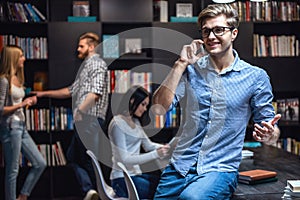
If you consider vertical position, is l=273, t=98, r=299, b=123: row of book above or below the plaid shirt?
below

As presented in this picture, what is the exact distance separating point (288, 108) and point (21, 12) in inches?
114

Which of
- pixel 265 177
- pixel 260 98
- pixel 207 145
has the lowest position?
pixel 265 177

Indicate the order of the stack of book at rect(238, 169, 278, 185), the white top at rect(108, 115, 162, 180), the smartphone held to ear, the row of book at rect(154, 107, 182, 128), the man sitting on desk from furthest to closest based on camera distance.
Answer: the row of book at rect(154, 107, 182, 128)
the white top at rect(108, 115, 162, 180)
the stack of book at rect(238, 169, 278, 185)
the smartphone held to ear
the man sitting on desk

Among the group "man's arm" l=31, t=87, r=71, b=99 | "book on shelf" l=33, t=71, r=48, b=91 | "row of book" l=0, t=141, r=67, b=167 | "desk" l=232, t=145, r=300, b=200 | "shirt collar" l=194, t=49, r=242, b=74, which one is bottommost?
"row of book" l=0, t=141, r=67, b=167

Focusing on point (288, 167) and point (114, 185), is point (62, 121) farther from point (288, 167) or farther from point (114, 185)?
point (288, 167)

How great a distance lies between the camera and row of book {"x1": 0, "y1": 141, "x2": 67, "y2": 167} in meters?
4.49

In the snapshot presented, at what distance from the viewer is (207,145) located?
1.90m

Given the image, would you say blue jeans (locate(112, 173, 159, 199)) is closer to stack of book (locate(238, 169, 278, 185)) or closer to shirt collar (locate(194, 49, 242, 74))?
stack of book (locate(238, 169, 278, 185))

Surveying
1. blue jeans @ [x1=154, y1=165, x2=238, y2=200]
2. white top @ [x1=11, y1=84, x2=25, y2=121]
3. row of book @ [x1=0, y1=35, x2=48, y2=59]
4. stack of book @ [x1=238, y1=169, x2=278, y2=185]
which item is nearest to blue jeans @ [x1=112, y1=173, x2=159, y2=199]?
stack of book @ [x1=238, y1=169, x2=278, y2=185]

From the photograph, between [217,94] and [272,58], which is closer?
[217,94]

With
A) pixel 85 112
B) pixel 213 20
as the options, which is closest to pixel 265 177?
pixel 213 20

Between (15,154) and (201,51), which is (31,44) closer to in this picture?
(15,154)

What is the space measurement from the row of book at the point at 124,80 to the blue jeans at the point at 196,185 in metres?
2.61

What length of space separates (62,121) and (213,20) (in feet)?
9.39
